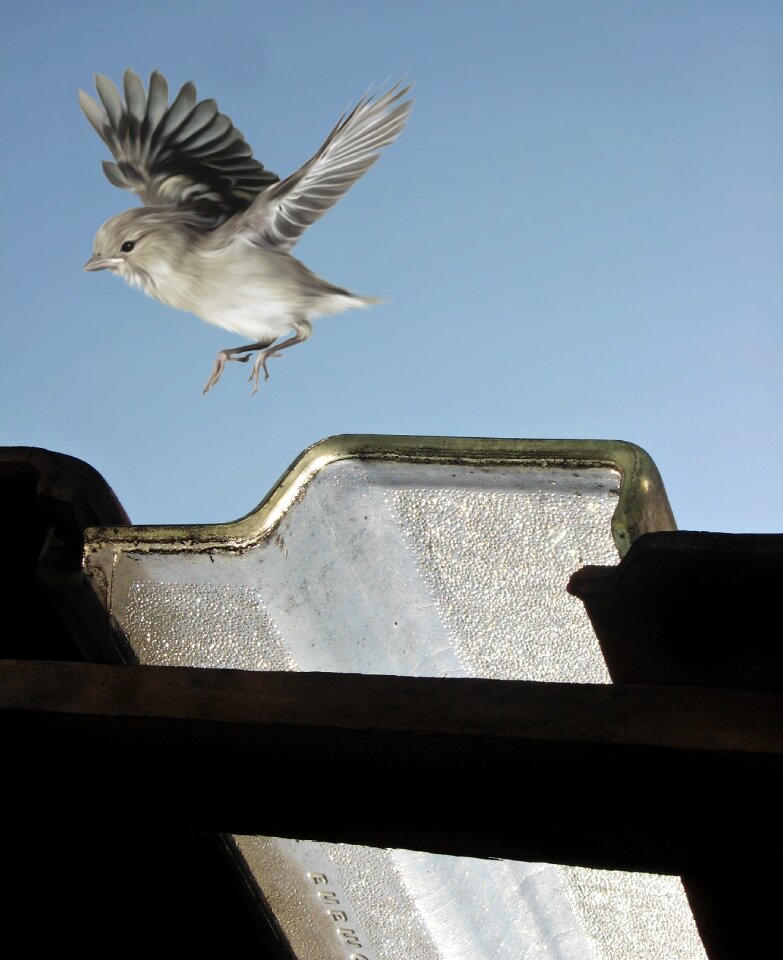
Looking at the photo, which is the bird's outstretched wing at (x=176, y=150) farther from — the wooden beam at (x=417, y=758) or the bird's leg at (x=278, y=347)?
the wooden beam at (x=417, y=758)

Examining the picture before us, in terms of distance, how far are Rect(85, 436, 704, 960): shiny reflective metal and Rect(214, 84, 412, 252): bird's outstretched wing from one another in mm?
1745

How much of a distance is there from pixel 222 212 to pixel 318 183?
0.84 ft

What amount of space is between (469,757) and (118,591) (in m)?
0.54

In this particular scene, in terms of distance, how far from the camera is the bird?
9.21 feet

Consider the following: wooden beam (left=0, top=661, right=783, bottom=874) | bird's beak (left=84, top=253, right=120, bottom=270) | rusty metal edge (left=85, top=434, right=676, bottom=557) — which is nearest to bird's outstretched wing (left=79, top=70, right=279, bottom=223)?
bird's beak (left=84, top=253, right=120, bottom=270)

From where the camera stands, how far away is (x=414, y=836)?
92cm

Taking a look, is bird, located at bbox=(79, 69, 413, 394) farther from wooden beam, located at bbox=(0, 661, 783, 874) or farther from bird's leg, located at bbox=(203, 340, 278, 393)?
wooden beam, located at bbox=(0, 661, 783, 874)

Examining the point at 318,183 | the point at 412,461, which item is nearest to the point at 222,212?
the point at 318,183

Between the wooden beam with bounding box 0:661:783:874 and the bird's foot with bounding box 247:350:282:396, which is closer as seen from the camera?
the wooden beam with bounding box 0:661:783:874

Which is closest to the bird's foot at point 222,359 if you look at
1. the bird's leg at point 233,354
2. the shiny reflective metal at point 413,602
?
the bird's leg at point 233,354

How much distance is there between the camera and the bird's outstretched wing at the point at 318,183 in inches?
113

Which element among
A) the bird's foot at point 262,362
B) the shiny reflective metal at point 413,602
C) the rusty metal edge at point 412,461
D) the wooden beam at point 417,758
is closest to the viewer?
the wooden beam at point 417,758

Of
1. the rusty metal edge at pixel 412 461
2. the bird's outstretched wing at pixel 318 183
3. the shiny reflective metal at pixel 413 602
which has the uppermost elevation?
the bird's outstretched wing at pixel 318 183

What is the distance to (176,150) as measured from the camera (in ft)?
10.1
